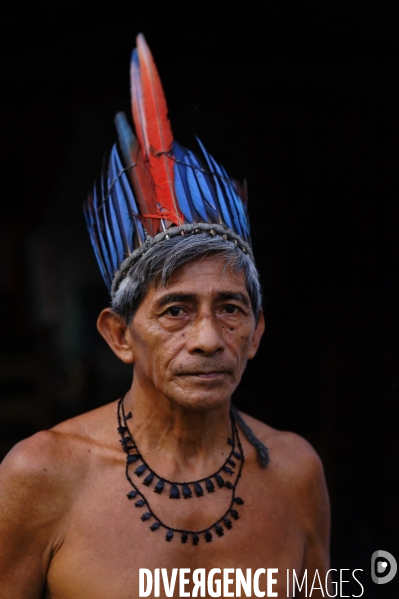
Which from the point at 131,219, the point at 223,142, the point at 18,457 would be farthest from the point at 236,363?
the point at 223,142

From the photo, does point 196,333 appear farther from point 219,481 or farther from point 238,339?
point 219,481

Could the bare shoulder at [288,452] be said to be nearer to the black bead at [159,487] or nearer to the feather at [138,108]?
the black bead at [159,487]

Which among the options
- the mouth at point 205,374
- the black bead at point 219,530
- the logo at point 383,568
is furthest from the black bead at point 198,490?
the logo at point 383,568

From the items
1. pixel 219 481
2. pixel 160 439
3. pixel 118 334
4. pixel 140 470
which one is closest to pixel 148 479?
pixel 140 470

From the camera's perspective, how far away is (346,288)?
370cm

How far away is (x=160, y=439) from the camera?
236 cm

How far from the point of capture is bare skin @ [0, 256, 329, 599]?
7.00ft

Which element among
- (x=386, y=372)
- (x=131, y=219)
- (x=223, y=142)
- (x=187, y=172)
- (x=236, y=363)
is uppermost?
(x=223, y=142)

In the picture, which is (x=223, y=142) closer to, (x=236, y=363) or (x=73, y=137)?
(x=73, y=137)

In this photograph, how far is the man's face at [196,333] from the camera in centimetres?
211

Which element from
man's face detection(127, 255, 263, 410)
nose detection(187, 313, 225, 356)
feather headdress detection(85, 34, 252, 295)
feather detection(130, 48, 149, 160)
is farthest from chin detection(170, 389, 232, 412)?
feather detection(130, 48, 149, 160)

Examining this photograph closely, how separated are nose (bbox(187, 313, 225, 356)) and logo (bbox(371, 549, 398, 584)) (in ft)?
6.23

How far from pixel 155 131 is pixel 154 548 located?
1.44 meters

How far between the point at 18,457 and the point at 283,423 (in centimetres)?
200
